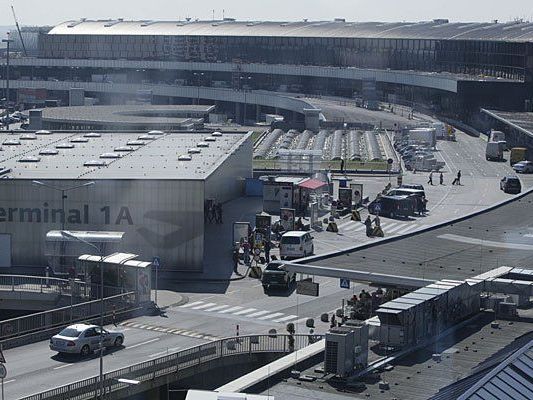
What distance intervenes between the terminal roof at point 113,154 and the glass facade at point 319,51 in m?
52.0

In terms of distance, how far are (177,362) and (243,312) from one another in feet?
32.3

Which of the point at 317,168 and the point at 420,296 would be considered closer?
the point at 420,296

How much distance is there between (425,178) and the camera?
260 ft

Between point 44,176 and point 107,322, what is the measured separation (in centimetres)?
1143

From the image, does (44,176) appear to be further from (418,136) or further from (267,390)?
(418,136)

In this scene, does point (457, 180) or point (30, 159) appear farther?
point (457, 180)

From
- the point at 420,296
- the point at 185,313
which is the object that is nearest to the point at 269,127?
the point at 185,313

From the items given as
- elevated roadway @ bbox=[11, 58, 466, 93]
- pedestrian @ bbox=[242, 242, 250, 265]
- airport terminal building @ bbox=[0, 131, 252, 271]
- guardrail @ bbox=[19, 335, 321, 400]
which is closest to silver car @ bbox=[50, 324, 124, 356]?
guardrail @ bbox=[19, 335, 321, 400]

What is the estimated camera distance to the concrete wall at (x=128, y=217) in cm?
4897

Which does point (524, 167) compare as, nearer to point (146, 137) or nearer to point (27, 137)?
point (146, 137)

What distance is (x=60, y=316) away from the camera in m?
39.9

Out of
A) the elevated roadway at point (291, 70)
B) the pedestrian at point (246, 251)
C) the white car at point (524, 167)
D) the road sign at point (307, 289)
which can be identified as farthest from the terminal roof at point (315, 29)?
the road sign at point (307, 289)

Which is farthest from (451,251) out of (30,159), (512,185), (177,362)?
(512,185)

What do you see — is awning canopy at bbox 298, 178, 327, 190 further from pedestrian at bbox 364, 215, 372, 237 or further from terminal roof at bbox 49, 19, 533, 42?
terminal roof at bbox 49, 19, 533, 42
